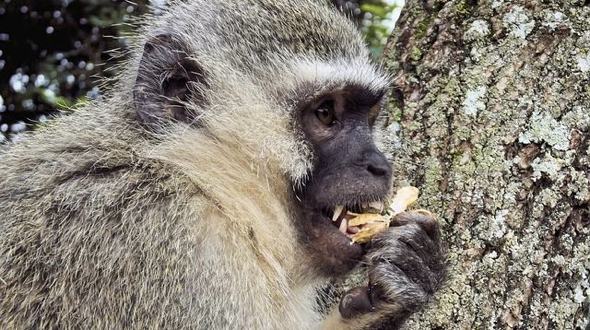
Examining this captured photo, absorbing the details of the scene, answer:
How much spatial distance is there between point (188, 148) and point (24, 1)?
15.2 ft

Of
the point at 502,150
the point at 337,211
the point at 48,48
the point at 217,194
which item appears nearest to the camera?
the point at 217,194

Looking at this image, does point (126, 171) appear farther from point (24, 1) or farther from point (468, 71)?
point (24, 1)

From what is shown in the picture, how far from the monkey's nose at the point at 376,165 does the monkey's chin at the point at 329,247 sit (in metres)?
0.29

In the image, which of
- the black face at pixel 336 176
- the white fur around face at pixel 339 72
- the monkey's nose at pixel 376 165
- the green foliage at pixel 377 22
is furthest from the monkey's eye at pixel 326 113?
the green foliage at pixel 377 22

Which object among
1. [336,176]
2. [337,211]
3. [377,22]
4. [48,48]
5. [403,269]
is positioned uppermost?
[336,176]

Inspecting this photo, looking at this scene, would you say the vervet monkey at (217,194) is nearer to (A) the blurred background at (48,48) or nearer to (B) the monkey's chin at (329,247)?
(B) the monkey's chin at (329,247)

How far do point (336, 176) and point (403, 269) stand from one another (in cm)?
48

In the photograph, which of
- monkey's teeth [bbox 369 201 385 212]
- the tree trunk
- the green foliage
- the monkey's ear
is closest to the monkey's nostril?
monkey's teeth [bbox 369 201 385 212]

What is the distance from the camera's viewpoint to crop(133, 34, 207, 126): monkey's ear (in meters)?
3.36

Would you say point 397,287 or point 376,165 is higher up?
point 376,165

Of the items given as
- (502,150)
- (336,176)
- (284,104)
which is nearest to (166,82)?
(284,104)

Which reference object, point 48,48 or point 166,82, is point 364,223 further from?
point 48,48

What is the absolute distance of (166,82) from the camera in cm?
338

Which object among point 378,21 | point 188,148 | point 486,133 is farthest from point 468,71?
point 378,21
